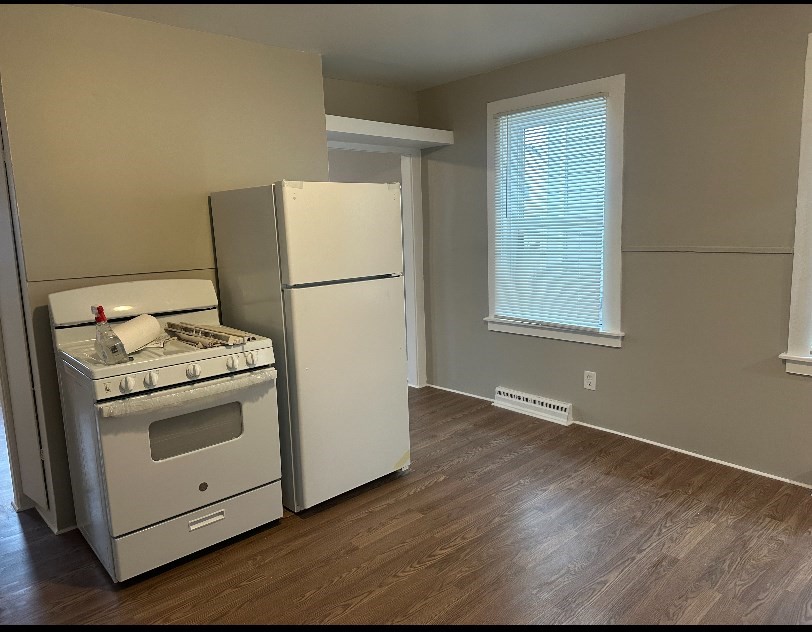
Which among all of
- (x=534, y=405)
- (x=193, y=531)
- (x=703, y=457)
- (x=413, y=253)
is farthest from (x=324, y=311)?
(x=703, y=457)

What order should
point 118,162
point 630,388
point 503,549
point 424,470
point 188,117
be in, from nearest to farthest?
point 503,549, point 118,162, point 188,117, point 424,470, point 630,388

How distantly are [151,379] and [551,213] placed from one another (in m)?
2.63

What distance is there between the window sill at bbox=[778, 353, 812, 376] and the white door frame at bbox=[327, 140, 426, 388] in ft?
7.98

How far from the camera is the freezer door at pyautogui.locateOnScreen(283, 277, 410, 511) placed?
2619mm

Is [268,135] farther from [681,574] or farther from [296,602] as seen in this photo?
[681,574]

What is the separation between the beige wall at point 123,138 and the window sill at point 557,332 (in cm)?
185

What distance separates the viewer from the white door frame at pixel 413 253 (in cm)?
444

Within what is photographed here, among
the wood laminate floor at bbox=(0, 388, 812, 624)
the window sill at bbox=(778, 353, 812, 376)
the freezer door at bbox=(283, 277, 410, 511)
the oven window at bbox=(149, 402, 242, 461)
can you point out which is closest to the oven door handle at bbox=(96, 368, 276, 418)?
the oven window at bbox=(149, 402, 242, 461)

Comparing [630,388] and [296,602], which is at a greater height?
[630,388]

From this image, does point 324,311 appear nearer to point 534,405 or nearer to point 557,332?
point 557,332

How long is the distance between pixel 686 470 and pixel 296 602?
2.15m

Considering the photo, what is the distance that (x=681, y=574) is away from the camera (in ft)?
7.16

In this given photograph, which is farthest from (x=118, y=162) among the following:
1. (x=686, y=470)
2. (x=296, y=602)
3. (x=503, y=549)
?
(x=686, y=470)

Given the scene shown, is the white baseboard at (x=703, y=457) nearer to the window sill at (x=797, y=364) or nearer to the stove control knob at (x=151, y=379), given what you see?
the window sill at (x=797, y=364)
